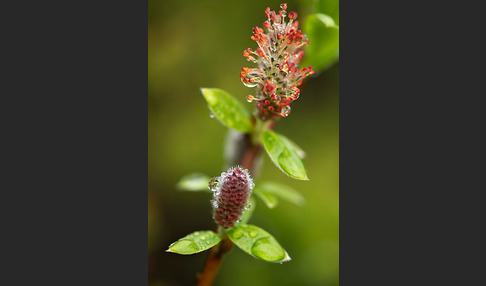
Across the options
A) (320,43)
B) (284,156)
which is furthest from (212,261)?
(320,43)

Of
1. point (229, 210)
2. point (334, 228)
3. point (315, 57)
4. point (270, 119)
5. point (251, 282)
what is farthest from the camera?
point (334, 228)

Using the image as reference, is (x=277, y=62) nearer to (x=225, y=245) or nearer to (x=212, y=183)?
(x=212, y=183)

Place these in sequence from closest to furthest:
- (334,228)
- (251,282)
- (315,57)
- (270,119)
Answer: (270,119)
(315,57)
(251,282)
(334,228)

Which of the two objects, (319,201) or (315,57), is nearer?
(315,57)

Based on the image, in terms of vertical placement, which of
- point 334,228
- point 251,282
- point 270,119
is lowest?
point 251,282

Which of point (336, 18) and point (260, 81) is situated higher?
point (336, 18)

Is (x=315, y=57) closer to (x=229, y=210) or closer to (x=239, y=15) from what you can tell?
(x=229, y=210)

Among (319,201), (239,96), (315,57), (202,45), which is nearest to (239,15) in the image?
(202,45)
